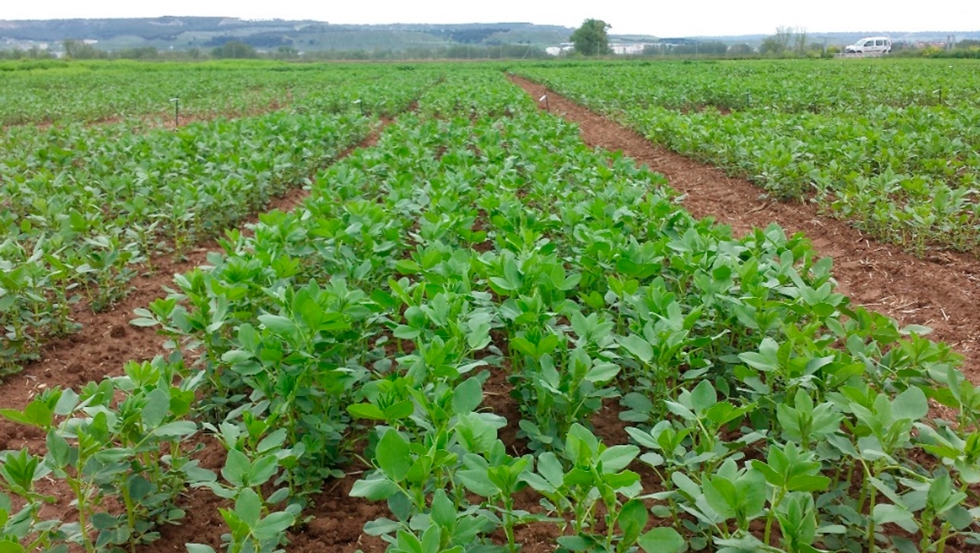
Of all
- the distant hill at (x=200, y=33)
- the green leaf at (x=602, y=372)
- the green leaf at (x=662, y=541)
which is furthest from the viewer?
the distant hill at (x=200, y=33)

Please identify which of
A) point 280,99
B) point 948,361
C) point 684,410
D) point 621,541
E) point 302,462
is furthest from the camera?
point 280,99

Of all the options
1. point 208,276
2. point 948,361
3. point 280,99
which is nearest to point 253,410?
point 208,276

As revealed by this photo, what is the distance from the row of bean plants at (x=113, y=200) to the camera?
3984mm

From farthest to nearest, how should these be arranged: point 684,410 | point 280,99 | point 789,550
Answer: point 280,99 < point 684,410 < point 789,550

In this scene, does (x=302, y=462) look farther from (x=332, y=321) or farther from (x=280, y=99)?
(x=280, y=99)

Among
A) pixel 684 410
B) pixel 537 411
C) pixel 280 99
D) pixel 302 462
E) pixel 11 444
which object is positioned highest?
pixel 280 99

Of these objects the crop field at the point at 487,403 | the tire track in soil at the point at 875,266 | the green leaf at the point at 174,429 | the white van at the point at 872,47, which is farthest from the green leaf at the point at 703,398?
the white van at the point at 872,47

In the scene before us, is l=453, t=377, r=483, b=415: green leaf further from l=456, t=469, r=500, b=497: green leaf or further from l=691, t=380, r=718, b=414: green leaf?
l=691, t=380, r=718, b=414: green leaf

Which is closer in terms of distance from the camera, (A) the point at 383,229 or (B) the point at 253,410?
(B) the point at 253,410

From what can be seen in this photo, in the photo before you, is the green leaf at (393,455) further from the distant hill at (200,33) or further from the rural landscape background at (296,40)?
the distant hill at (200,33)

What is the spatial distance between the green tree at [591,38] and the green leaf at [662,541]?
6864 cm

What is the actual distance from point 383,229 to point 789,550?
113 inches

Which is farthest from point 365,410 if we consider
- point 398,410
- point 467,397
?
point 467,397

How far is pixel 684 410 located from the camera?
2.03m
